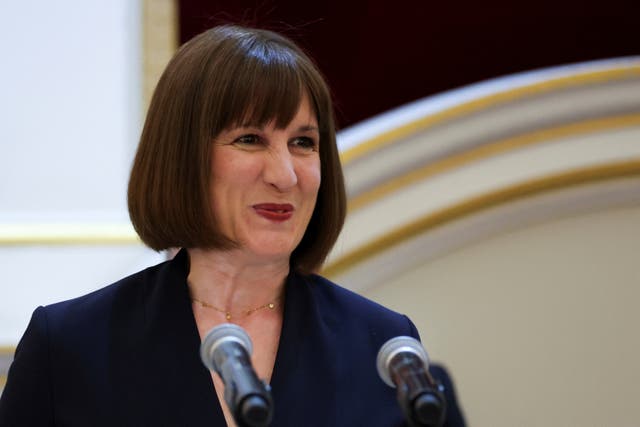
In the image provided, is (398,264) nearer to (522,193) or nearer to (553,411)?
(522,193)

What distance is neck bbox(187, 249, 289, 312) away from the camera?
166 cm

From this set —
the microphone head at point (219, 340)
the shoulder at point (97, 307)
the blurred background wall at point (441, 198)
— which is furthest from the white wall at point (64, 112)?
the microphone head at point (219, 340)

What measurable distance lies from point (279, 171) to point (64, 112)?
1185mm

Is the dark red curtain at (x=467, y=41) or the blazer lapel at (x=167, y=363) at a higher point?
the dark red curtain at (x=467, y=41)

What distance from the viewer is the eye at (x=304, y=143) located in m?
1.61

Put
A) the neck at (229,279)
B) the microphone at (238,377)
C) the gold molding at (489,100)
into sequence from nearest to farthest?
1. the microphone at (238,377)
2. the neck at (229,279)
3. the gold molding at (489,100)

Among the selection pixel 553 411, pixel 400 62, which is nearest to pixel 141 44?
pixel 400 62

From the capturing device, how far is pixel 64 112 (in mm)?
2559

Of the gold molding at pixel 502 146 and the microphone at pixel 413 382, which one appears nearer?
the microphone at pixel 413 382

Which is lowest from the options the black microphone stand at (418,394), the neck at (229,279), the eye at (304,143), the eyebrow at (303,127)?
the neck at (229,279)

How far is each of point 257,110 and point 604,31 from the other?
145 cm

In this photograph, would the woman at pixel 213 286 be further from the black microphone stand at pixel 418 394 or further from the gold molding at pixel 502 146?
the gold molding at pixel 502 146

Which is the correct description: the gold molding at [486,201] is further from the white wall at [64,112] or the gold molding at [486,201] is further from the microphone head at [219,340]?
the microphone head at [219,340]

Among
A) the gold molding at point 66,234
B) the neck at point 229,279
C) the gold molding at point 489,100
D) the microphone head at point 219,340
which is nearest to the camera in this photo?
the microphone head at point 219,340
